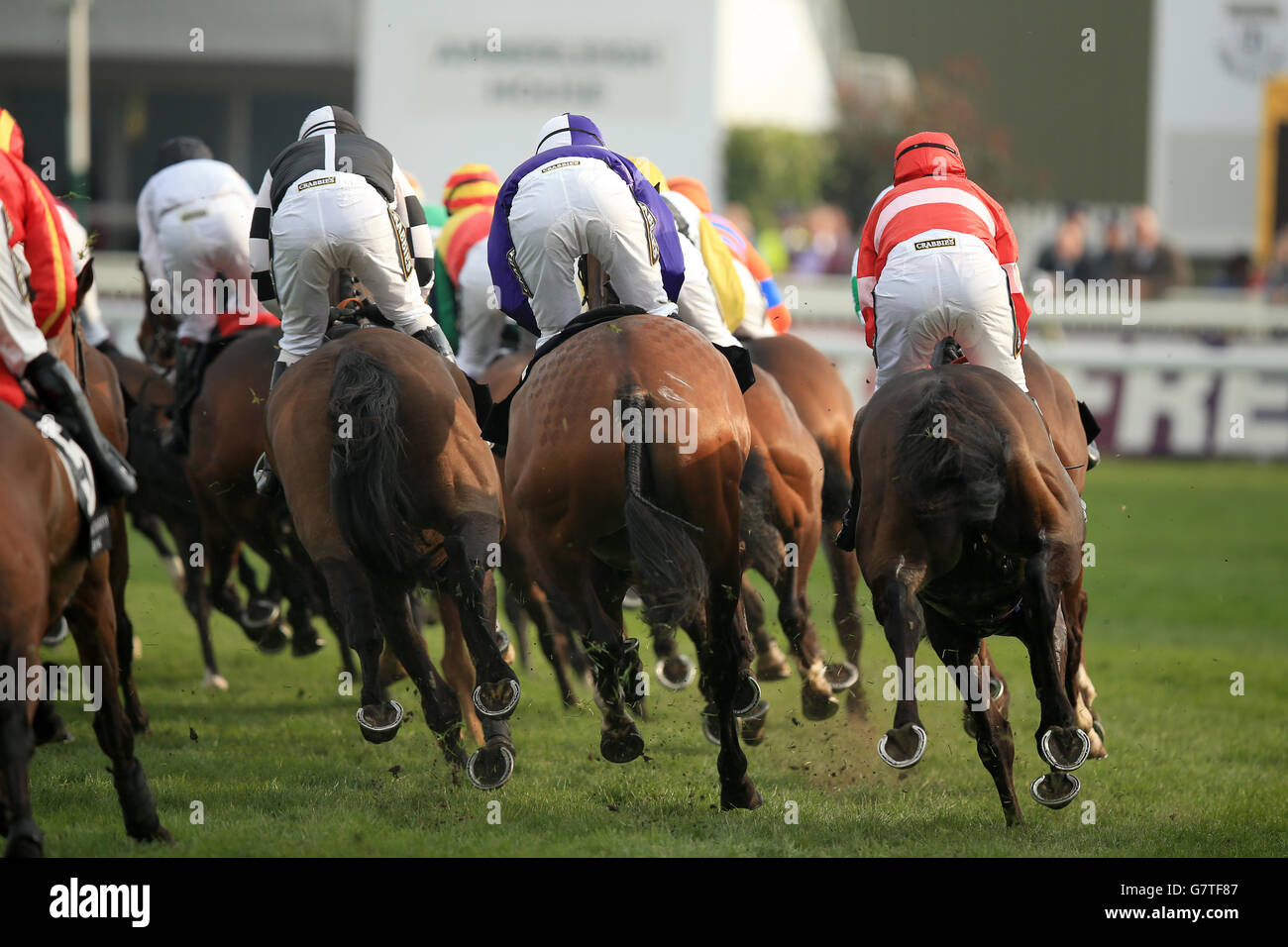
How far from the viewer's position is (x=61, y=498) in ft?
15.3

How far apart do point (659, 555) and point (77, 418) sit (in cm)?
189

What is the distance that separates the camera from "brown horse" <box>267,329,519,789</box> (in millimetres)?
5336

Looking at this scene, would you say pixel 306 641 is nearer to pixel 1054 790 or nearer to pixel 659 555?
pixel 659 555

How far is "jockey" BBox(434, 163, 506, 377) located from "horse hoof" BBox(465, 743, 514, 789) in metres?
3.07

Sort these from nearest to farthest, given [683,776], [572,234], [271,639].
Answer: [572,234]
[683,776]
[271,639]

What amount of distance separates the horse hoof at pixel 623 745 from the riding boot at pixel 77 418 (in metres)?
1.91

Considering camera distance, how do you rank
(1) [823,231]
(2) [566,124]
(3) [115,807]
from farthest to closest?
1. (1) [823,231]
2. (2) [566,124]
3. (3) [115,807]

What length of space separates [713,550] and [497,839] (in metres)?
1.22

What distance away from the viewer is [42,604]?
4.41 meters

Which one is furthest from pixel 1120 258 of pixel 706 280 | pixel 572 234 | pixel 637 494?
pixel 637 494

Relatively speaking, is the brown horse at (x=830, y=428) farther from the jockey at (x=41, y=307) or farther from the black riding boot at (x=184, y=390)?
the jockey at (x=41, y=307)

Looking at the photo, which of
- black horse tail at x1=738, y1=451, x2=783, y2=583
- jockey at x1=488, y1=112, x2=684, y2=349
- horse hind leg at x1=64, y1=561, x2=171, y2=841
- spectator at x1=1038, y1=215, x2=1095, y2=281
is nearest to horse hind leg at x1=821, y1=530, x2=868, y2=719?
black horse tail at x1=738, y1=451, x2=783, y2=583
